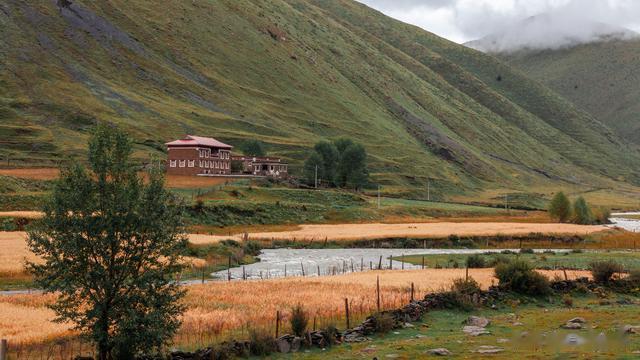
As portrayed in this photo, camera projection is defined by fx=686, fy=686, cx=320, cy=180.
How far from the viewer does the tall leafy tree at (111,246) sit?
2603 cm

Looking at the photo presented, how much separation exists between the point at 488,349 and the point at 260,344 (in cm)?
924

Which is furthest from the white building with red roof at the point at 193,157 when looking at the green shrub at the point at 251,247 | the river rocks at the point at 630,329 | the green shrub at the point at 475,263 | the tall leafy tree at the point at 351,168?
the river rocks at the point at 630,329

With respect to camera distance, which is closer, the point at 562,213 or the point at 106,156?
the point at 106,156

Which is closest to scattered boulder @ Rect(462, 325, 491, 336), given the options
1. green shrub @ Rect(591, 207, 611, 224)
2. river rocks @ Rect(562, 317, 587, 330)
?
river rocks @ Rect(562, 317, 587, 330)

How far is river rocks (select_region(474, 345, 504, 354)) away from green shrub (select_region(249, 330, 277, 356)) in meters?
8.45

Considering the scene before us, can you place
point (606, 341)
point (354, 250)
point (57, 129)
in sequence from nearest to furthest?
point (606, 341) < point (354, 250) < point (57, 129)

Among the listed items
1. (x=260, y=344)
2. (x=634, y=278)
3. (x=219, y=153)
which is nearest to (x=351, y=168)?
(x=219, y=153)

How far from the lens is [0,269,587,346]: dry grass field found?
32.4m

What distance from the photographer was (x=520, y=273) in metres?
46.3

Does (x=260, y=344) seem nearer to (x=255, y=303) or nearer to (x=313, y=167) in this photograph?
(x=255, y=303)

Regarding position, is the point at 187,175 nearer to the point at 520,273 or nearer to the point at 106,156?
the point at 520,273

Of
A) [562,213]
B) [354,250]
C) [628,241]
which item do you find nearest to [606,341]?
[354,250]

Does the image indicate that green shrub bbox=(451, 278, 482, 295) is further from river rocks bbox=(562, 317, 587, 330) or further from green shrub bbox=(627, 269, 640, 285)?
green shrub bbox=(627, 269, 640, 285)

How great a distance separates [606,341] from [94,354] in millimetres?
20665
